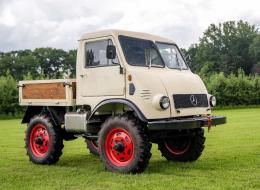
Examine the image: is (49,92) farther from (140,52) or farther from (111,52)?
(140,52)

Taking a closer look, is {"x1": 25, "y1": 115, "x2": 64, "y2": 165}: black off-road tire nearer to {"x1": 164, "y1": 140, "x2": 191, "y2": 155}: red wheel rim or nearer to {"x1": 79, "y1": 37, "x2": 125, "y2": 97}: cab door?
{"x1": 79, "y1": 37, "x2": 125, "y2": 97}: cab door

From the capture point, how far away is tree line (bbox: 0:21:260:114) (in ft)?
177

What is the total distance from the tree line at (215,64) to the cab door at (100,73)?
24.1m

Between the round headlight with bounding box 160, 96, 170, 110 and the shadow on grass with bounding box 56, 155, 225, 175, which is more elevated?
the round headlight with bounding box 160, 96, 170, 110

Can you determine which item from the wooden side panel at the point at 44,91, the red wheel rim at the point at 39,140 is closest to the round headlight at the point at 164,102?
the wooden side panel at the point at 44,91

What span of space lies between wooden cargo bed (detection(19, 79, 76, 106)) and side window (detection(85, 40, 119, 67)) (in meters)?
0.74

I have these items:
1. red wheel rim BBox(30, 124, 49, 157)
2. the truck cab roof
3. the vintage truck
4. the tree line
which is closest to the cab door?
→ the vintage truck

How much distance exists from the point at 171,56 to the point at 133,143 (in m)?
2.80

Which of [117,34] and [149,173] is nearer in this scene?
[149,173]

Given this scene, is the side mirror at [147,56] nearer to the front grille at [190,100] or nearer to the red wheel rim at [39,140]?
the front grille at [190,100]

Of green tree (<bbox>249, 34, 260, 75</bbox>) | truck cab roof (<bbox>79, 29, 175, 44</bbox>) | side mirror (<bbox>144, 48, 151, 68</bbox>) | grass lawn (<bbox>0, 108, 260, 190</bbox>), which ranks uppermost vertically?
green tree (<bbox>249, 34, 260, 75</bbox>)

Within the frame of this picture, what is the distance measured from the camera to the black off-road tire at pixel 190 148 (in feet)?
40.1

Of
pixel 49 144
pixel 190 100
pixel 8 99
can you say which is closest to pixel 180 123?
pixel 190 100

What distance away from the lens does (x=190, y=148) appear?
40.6 ft
